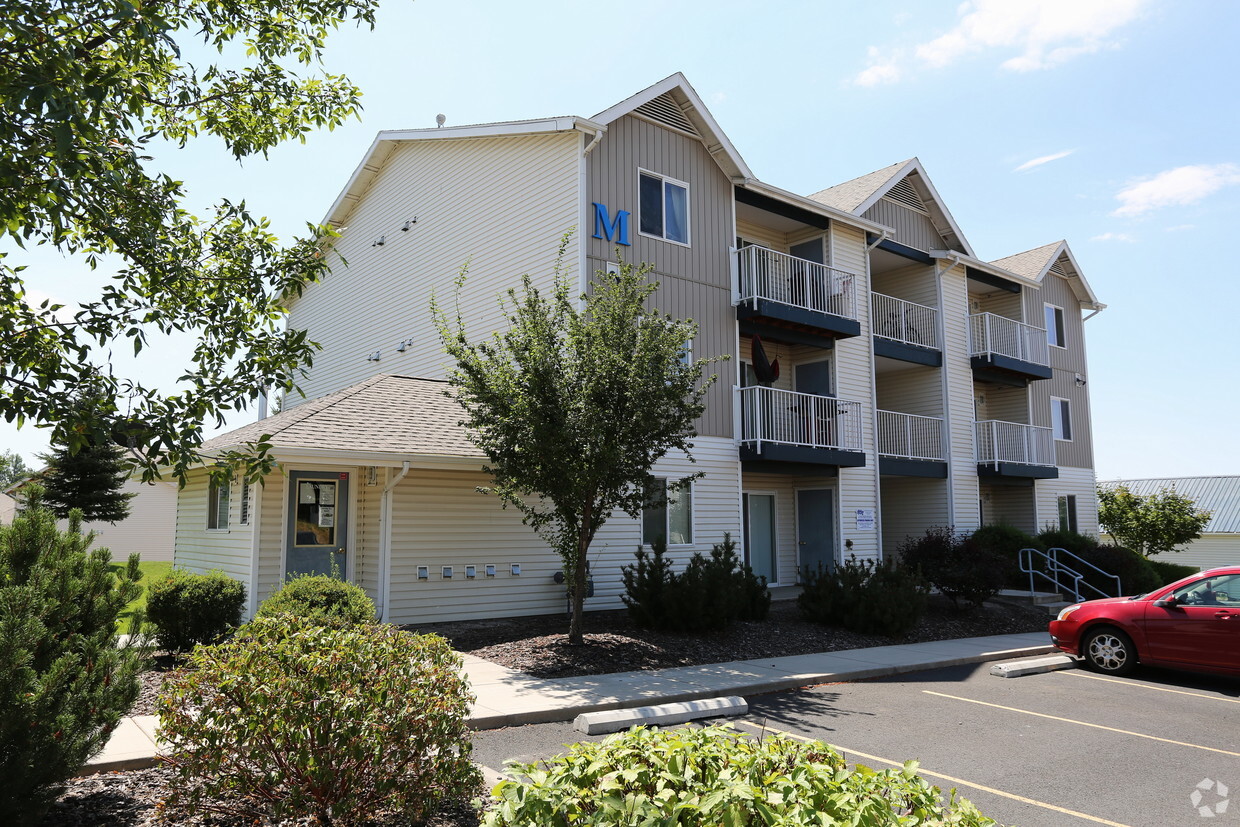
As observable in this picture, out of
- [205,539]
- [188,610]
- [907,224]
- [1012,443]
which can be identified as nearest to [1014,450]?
[1012,443]

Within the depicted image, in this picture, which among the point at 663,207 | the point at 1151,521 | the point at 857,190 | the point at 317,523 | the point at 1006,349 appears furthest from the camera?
the point at 1151,521

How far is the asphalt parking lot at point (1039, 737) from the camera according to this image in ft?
19.4

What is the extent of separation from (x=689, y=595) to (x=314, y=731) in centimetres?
879

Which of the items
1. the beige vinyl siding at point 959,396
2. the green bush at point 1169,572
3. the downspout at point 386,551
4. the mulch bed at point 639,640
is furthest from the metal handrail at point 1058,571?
the downspout at point 386,551

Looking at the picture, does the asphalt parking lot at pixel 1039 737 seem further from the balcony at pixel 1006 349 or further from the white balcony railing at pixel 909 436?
the balcony at pixel 1006 349

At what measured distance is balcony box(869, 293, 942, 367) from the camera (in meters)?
21.2

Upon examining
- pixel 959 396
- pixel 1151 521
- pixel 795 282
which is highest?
pixel 795 282

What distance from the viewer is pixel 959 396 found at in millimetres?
22734

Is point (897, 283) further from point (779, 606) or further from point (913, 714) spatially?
point (913, 714)

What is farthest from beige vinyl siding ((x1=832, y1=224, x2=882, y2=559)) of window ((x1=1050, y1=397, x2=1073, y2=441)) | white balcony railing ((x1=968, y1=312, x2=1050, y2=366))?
window ((x1=1050, y1=397, x2=1073, y2=441))

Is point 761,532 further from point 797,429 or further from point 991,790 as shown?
point 991,790

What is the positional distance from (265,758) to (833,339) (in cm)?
1697

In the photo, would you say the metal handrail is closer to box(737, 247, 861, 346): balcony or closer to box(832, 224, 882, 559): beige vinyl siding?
box(832, 224, 882, 559): beige vinyl siding

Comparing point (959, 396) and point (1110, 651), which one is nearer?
point (1110, 651)
